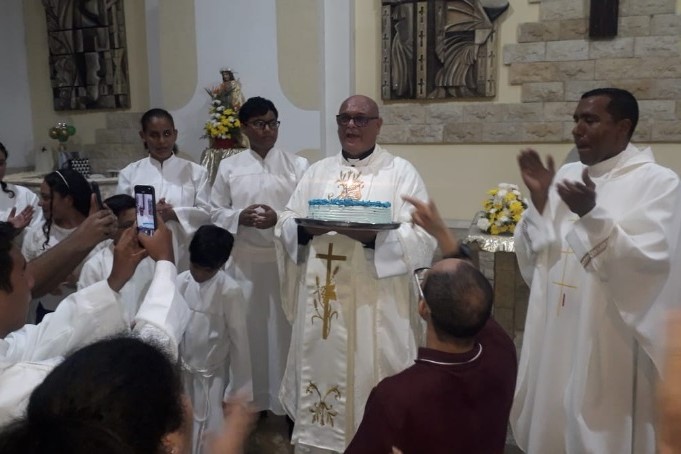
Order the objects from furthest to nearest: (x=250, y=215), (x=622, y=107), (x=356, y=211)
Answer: (x=250, y=215)
(x=356, y=211)
(x=622, y=107)

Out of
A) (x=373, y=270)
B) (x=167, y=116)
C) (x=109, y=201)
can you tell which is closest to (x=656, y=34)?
(x=373, y=270)

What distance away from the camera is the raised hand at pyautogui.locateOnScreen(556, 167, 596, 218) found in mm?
2375

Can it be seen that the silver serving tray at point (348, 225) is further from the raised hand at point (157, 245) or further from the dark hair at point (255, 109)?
the dark hair at point (255, 109)

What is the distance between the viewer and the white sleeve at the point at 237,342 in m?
3.34


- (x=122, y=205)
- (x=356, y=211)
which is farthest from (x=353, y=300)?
(x=122, y=205)

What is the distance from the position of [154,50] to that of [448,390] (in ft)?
21.7

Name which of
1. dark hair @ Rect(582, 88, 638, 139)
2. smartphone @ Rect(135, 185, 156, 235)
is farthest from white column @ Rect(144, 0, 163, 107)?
dark hair @ Rect(582, 88, 638, 139)

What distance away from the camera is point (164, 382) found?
41.0 inches

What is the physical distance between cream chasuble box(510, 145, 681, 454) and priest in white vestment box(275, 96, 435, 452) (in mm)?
659

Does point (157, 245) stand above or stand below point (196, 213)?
above

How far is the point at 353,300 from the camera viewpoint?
3.23 metres

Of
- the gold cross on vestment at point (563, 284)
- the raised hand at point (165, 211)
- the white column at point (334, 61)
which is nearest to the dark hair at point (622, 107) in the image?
the gold cross on vestment at point (563, 284)

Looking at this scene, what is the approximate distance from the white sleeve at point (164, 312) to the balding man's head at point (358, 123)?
1626mm

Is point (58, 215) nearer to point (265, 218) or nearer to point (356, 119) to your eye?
point (265, 218)
